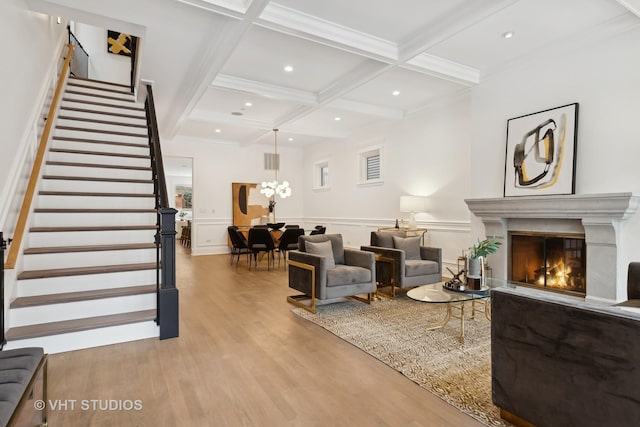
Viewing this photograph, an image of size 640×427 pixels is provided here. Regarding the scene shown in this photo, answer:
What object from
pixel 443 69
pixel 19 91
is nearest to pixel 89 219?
pixel 19 91

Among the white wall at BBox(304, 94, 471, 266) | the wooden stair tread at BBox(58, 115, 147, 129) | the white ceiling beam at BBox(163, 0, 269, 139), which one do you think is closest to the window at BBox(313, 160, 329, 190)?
the white wall at BBox(304, 94, 471, 266)

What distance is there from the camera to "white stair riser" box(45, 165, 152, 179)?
439 cm

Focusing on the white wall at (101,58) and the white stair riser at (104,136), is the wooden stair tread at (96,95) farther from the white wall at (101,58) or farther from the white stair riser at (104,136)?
the white wall at (101,58)

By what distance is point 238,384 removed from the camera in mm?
2395

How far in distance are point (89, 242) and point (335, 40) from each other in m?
3.53

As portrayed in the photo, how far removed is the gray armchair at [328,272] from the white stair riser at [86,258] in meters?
1.69

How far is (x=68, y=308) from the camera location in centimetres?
308

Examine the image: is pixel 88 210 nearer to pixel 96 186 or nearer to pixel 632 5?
pixel 96 186

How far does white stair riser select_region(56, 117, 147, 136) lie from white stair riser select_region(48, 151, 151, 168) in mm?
670

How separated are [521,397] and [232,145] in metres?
9.26

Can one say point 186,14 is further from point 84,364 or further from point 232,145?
point 232,145

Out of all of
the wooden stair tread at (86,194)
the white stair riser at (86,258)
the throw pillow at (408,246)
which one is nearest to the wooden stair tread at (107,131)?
the wooden stair tread at (86,194)

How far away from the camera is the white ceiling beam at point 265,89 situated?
5.29m

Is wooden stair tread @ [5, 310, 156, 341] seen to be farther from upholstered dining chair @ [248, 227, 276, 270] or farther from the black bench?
upholstered dining chair @ [248, 227, 276, 270]
